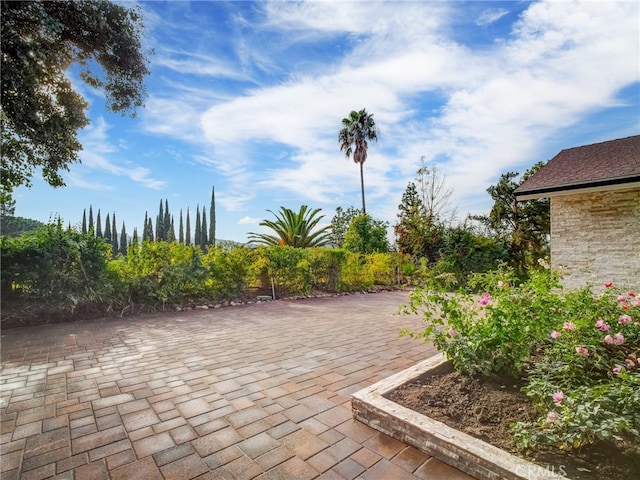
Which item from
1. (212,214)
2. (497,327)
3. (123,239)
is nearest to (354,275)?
(497,327)

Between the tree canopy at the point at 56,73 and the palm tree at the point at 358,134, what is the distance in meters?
15.5

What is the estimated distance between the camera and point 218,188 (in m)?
29.0

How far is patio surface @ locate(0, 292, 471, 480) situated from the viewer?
1737 millimetres

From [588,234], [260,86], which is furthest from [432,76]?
[588,234]

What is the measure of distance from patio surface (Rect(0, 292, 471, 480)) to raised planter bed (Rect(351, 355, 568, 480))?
0.06 metres

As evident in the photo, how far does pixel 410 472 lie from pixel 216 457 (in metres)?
1.12

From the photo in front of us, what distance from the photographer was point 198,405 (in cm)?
244

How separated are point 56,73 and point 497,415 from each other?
9059 mm

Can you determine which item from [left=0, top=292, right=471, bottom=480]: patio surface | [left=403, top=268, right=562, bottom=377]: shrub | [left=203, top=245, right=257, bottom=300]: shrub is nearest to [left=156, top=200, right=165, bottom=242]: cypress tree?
[left=203, top=245, right=257, bottom=300]: shrub

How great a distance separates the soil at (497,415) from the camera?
1541 mm

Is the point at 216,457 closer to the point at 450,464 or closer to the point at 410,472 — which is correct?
the point at 410,472

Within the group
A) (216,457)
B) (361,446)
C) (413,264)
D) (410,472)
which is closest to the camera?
(410,472)

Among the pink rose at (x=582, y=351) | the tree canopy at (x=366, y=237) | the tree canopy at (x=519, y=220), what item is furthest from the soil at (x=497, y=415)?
the tree canopy at (x=366, y=237)

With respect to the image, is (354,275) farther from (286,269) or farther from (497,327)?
(497,327)
